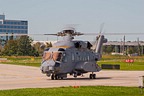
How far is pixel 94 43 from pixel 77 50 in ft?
19.7

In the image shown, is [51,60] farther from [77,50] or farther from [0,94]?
[0,94]

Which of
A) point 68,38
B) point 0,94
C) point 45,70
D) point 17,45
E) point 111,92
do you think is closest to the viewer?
point 0,94

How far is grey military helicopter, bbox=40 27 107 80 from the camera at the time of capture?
3872cm

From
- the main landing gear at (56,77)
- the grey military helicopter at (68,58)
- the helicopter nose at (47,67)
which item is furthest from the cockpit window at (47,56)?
the main landing gear at (56,77)

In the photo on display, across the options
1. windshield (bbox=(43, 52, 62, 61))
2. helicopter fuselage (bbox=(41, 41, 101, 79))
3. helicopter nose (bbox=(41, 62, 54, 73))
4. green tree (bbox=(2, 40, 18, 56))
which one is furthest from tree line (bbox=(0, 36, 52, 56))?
helicopter nose (bbox=(41, 62, 54, 73))

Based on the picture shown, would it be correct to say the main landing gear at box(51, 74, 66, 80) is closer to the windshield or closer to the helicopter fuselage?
the helicopter fuselage

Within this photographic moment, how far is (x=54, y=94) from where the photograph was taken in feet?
77.6

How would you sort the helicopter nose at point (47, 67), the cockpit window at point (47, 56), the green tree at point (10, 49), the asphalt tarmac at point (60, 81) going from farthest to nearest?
the green tree at point (10, 49)
the cockpit window at point (47, 56)
the helicopter nose at point (47, 67)
the asphalt tarmac at point (60, 81)

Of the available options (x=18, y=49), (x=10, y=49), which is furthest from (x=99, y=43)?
(x=18, y=49)

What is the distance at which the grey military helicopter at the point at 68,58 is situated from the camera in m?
38.7

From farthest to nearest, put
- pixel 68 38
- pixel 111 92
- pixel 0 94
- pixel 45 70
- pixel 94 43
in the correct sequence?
pixel 94 43 → pixel 68 38 → pixel 45 70 → pixel 111 92 → pixel 0 94

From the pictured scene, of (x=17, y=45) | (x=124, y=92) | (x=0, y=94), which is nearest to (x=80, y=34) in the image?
(x=124, y=92)

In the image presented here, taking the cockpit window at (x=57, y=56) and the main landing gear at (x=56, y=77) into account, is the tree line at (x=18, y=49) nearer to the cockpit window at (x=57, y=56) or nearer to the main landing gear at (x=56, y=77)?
the main landing gear at (x=56, y=77)


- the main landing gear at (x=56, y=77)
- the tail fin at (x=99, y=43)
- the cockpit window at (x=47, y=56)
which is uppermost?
the tail fin at (x=99, y=43)
